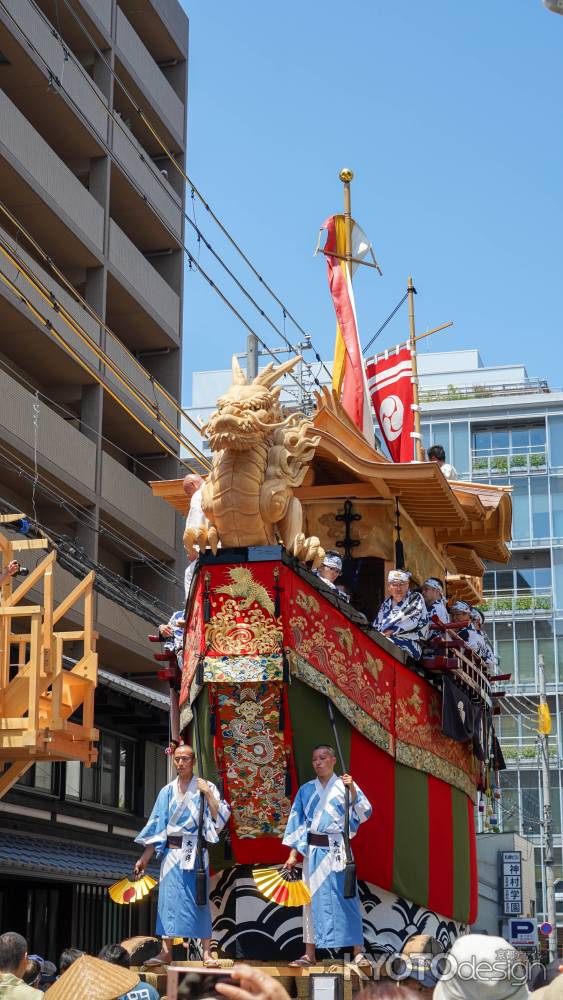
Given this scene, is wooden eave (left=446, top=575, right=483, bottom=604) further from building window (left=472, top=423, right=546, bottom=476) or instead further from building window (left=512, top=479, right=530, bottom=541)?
building window (left=472, top=423, right=546, bottom=476)

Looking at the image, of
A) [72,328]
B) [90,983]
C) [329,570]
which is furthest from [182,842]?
[72,328]

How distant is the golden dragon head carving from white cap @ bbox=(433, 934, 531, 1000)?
5.57 meters

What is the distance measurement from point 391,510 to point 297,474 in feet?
8.34

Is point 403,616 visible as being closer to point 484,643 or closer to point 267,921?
point 484,643

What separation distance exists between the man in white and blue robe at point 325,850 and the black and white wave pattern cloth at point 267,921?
0.22 meters

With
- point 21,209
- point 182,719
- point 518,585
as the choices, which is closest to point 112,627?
point 21,209

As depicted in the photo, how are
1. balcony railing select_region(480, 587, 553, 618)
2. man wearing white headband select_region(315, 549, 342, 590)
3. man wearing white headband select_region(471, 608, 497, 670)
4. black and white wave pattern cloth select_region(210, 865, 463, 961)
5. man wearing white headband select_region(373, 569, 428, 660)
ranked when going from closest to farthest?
black and white wave pattern cloth select_region(210, 865, 463, 961)
man wearing white headband select_region(315, 549, 342, 590)
man wearing white headband select_region(373, 569, 428, 660)
man wearing white headband select_region(471, 608, 497, 670)
balcony railing select_region(480, 587, 553, 618)

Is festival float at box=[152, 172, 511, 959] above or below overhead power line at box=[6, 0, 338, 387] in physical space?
below

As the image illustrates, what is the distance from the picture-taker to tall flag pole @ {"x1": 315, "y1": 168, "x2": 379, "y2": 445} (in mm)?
13547

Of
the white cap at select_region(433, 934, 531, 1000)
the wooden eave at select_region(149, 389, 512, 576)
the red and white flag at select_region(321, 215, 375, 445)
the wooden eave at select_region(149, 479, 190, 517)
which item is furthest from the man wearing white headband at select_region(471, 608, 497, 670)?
the white cap at select_region(433, 934, 531, 1000)

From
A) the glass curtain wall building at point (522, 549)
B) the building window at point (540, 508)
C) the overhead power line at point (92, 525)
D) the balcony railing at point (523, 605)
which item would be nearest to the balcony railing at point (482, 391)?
the glass curtain wall building at point (522, 549)

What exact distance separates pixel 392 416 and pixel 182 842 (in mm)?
6984

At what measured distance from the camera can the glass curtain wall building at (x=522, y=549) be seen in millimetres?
38406

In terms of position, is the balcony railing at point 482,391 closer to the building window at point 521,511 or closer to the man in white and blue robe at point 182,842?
the building window at point 521,511
